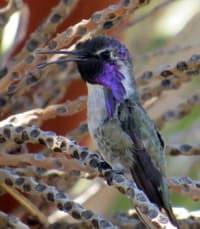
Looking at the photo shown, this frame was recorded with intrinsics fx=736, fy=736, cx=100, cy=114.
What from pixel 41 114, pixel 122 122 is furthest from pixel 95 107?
pixel 41 114

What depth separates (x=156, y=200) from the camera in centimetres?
125

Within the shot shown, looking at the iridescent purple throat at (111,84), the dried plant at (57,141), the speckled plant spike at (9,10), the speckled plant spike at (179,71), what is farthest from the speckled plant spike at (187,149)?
the speckled plant spike at (9,10)

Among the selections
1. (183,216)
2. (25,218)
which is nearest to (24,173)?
(25,218)

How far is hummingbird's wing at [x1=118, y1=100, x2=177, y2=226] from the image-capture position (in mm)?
1261

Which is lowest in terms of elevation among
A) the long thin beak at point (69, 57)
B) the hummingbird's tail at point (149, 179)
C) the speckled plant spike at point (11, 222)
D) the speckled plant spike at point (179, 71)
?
the hummingbird's tail at point (149, 179)

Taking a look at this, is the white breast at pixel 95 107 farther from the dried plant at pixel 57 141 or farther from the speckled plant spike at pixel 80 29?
the speckled plant spike at pixel 80 29

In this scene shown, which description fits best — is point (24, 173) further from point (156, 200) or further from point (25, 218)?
point (156, 200)

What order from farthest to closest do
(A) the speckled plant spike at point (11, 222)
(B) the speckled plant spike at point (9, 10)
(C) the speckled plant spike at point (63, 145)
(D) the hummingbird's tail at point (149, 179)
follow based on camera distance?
1. (D) the hummingbird's tail at point (149, 179)
2. (B) the speckled plant spike at point (9, 10)
3. (A) the speckled plant spike at point (11, 222)
4. (C) the speckled plant spike at point (63, 145)

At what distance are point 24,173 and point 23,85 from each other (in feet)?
0.48

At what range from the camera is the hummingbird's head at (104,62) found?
3.97ft

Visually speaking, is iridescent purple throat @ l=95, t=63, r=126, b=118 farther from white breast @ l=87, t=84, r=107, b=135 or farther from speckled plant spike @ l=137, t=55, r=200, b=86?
speckled plant spike @ l=137, t=55, r=200, b=86

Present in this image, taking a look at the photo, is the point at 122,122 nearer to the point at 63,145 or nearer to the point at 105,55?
the point at 105,55

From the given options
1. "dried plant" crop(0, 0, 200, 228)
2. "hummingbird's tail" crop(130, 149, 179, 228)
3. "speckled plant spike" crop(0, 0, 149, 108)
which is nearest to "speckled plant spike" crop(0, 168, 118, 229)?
"dried plant" crop(0, 0, 200, 228)

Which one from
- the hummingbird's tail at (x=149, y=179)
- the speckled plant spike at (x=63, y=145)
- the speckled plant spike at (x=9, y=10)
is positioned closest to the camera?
the speckled plant spike at (x=63, y=145)
